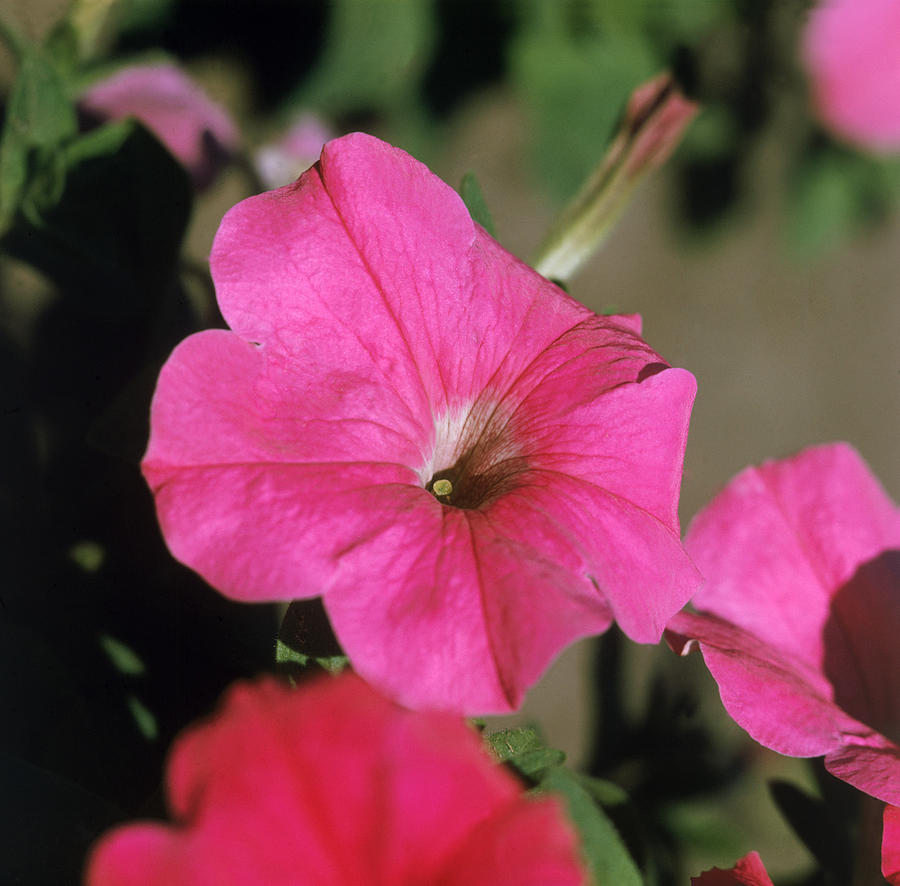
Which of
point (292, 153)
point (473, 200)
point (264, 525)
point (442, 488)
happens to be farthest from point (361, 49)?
point (264, 525)

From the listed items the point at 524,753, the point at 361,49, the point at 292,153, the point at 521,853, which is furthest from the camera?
the point at 361,49

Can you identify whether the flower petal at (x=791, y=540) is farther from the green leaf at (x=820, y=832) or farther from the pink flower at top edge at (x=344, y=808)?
the pink flower at top edge at (x=344, y=808)

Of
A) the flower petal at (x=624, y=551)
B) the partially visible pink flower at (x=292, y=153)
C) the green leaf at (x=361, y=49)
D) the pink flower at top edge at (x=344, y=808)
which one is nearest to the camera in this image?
the pink flower at top edge at (x=344, y=808)

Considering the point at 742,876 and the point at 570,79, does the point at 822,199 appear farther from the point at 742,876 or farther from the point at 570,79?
the point at 742,876

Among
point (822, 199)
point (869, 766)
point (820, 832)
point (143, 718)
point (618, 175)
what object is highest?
point (822, 199)

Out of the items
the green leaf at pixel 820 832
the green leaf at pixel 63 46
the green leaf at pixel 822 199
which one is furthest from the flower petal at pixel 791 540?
the green leaf at pixel 822 199

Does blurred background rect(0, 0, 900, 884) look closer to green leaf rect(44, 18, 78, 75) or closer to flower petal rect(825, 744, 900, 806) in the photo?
green leaf rect(44, 18, 78, 75)
